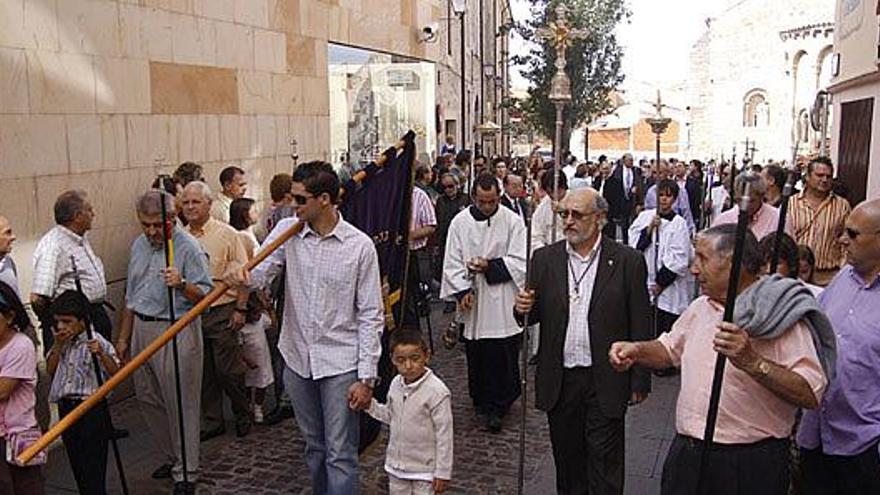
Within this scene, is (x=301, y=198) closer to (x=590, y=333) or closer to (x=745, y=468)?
(x=590, y=333)

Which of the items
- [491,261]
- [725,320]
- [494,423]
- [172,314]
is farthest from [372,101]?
[725,320]

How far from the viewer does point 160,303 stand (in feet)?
18.2

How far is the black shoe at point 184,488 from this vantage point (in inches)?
213

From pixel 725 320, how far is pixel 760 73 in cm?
4776

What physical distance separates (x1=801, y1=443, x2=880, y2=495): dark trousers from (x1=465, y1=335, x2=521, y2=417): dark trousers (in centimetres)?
307

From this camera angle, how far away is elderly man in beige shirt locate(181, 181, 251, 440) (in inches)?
246

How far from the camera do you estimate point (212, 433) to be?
22.1 ft

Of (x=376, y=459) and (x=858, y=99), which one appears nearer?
(x=376, y=459)

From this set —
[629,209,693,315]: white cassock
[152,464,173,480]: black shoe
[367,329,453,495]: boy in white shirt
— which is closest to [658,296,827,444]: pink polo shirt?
[367,329,453,495]: boy in white shirt

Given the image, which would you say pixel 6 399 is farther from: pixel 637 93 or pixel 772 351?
pixel 637 93

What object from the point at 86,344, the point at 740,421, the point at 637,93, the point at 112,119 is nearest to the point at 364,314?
the point at 86,344

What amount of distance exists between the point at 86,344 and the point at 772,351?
363cm

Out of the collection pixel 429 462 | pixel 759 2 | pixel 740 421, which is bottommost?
pixel 429 462

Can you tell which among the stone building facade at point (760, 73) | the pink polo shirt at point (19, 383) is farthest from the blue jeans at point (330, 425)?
the stone building facade at point (760, 73)
